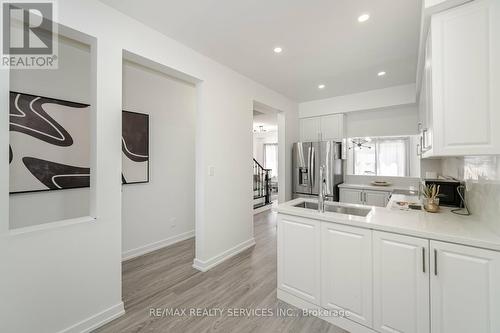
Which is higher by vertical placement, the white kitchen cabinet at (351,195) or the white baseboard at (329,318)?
the white kitchen cabinet at (351,195)

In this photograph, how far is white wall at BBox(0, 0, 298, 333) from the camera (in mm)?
1470

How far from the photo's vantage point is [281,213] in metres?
2.17

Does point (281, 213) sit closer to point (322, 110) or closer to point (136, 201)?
point (136, 201)

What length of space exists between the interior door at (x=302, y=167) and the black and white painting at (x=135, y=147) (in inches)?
118

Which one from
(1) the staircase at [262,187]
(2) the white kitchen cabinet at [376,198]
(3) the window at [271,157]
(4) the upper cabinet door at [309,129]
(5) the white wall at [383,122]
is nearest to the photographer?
(2) the white kitchen cabinet at [376,198]

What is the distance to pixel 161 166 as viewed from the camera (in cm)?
349

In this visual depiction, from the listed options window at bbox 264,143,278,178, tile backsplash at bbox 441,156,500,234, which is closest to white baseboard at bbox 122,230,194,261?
tile backsplash at bbox 441,156,500,234

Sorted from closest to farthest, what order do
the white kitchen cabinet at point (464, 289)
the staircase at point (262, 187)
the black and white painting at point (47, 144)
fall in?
the white kitchen cabinet at point (464, 289) → the black and white painting at point (47, 144) → the staircase at point (262, 187)

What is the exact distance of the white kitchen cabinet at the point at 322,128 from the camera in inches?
182

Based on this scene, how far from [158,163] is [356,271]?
10.0 feet

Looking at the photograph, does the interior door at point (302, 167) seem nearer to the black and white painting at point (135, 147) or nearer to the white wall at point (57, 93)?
the black and white painting at point (135, 147)

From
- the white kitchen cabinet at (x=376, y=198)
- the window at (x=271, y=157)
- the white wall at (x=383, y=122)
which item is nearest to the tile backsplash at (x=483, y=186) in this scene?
the white kitchen cabinet at (x=376, y=198)

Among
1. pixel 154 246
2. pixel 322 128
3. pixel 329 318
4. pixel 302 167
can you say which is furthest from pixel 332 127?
pixel 154 246

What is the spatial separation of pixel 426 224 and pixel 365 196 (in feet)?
9.05
